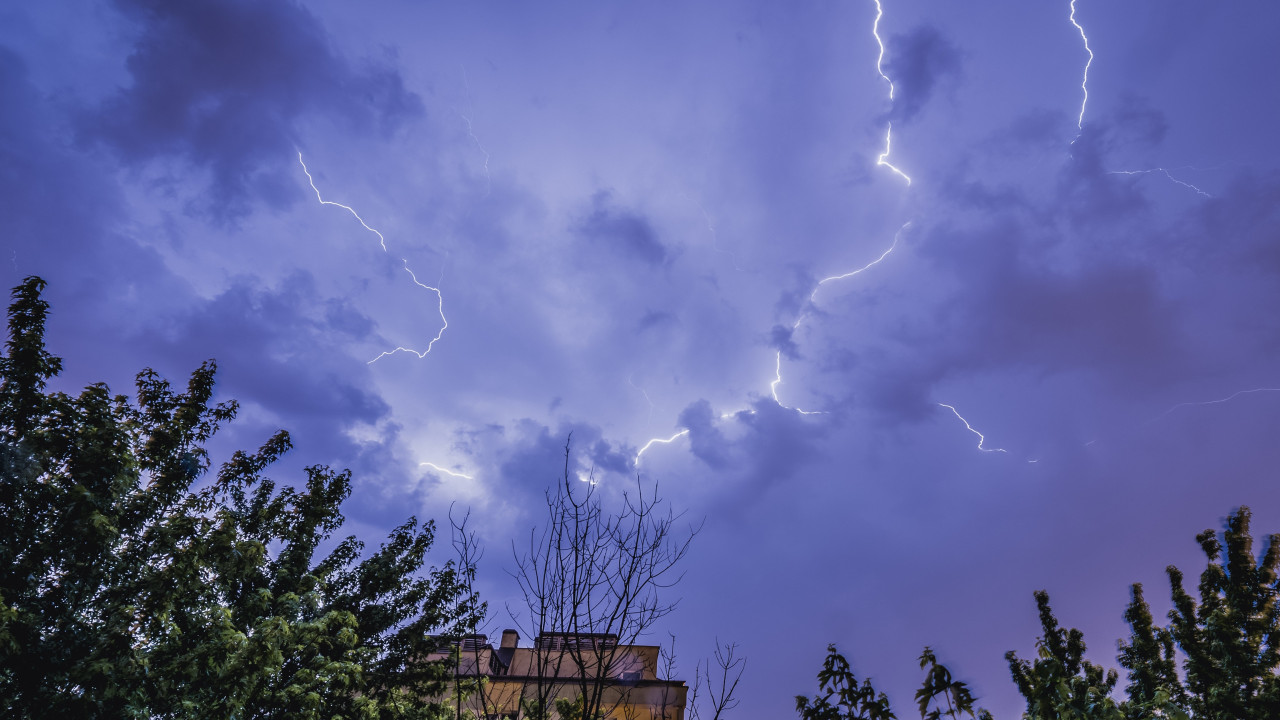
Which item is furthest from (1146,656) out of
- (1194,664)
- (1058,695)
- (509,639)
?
(509,639)

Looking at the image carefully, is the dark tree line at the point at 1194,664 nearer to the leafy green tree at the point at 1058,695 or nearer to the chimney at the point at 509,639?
the leafy green tree at the point at 1058,695

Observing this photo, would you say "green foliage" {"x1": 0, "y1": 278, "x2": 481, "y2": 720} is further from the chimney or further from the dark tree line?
the chimney

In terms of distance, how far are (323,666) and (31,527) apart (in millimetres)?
4998

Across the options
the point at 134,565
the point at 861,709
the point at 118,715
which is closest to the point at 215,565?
the point at 134,565

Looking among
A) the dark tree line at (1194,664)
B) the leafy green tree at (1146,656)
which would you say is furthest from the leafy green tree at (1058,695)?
the leafy green tree at (1146,656)

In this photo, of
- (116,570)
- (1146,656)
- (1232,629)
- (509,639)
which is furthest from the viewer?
(509,639)

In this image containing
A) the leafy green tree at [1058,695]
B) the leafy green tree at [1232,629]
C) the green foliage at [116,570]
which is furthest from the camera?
the leafy green tree at [1232,629]

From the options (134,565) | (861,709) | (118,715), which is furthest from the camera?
(134,565)

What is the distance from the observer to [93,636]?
680 cm

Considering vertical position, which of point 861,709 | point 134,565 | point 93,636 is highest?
point 134,565

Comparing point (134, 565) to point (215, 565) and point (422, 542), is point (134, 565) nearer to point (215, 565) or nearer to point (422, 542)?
point (215, 565)

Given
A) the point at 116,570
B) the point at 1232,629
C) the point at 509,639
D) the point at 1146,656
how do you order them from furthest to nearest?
the point at 509,639, the point at 1146,656, the point at 1232,629, the point at 116,570

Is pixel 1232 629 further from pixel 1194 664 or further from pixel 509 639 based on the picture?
pixel 509 639

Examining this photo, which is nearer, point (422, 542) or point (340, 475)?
point (340, 475)
